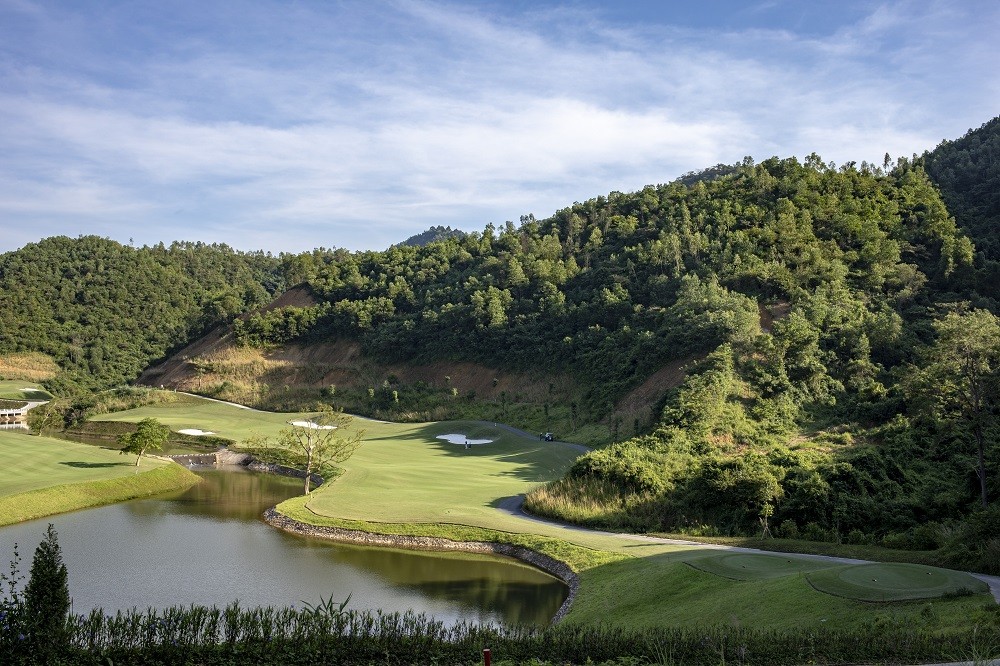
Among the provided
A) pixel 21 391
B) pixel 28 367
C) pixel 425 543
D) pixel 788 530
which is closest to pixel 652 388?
→ pixel 788 530

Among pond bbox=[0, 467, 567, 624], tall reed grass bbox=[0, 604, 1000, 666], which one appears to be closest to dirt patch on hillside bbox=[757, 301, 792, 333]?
pond bbox=[0, 467, 567, 624]

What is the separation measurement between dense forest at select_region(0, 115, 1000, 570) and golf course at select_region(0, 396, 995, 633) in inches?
154

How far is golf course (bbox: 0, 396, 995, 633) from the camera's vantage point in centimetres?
1652

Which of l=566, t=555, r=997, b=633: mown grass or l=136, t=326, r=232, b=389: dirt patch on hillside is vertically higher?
l=136, t=326, r=232, b=389: dirt patch on hillside

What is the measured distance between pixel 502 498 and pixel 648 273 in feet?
153

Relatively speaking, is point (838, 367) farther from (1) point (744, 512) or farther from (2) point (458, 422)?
(2) point (458, 422)

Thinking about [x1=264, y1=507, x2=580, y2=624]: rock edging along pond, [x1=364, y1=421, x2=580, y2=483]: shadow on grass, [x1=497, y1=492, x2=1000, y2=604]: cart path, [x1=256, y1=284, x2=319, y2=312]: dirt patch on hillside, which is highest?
[x1=256, y1=284, x2=319, y2=312]: dirt patch on hillside

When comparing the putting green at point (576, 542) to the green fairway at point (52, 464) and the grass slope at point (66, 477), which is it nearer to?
the grass slope at point (66, 477)

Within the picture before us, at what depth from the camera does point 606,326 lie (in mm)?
77875

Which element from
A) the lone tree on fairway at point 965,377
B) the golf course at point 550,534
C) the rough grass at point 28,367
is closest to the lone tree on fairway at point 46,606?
the golf course at point 550,534

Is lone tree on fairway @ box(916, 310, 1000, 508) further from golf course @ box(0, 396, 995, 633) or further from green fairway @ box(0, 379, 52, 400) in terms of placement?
green fairway @ box(0, 379, 52, 400)

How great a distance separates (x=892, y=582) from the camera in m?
17.1

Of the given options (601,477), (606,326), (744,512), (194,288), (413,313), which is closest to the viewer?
(744,512)

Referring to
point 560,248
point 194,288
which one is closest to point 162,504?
point 560,248
